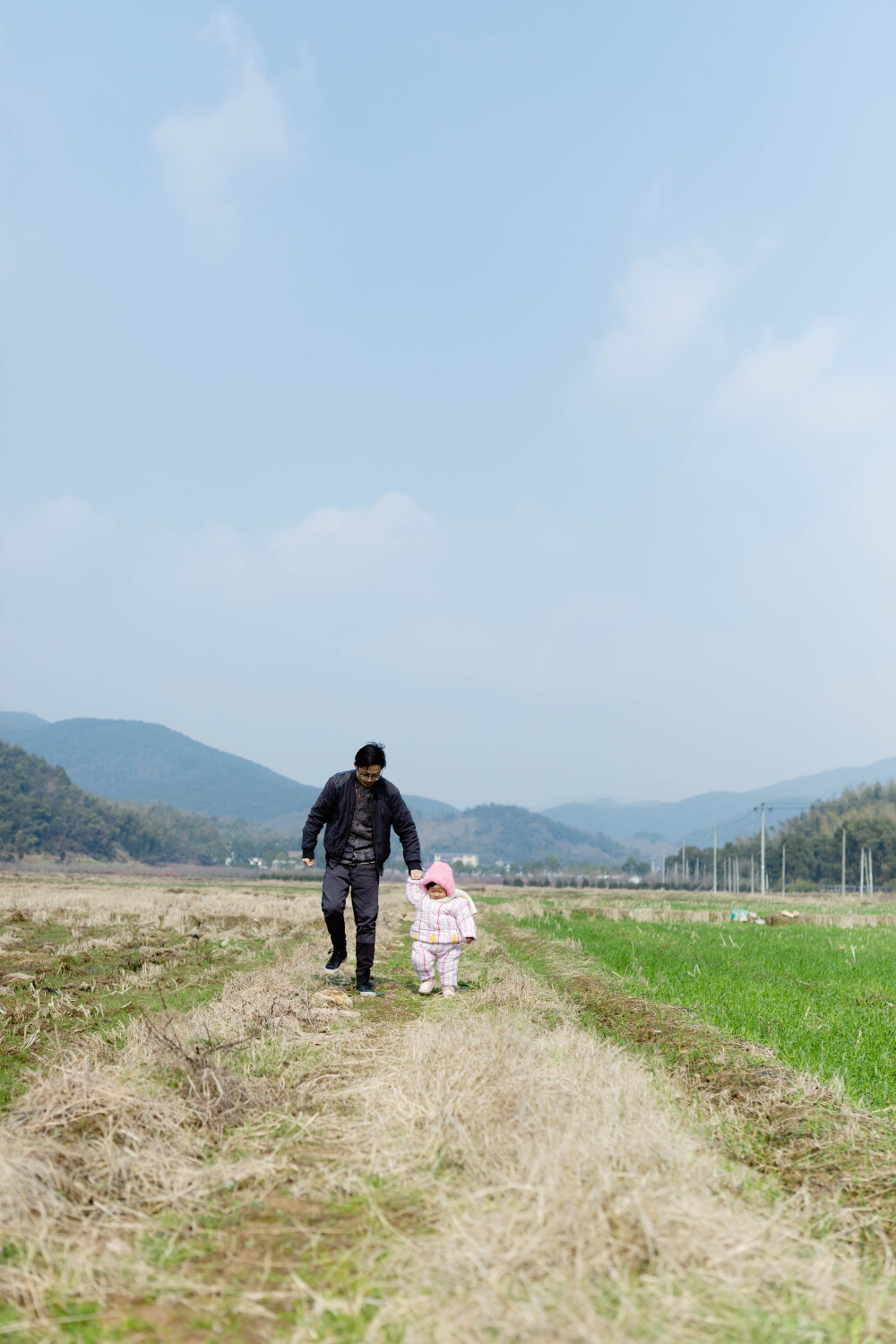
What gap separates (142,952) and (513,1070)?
9.66 meters

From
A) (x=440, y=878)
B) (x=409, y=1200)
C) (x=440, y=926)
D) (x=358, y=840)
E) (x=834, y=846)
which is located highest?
(x=358, y=840)

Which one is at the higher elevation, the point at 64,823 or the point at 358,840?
the point at 358,840

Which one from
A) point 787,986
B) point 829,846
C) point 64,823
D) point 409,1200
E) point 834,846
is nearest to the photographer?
point 409,1200

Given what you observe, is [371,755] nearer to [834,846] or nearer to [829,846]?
[834,846]

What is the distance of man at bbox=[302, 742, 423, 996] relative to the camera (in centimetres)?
921

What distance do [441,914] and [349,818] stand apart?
1.48 m

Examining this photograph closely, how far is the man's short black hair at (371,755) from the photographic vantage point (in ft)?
29.4

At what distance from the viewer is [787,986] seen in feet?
36.1

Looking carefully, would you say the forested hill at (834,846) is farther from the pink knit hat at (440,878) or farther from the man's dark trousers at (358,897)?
the man's dark trousers at (358,897)

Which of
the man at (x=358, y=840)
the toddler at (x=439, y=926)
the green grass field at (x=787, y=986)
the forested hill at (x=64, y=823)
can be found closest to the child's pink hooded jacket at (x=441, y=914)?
the toddler at (x=439, y=926)

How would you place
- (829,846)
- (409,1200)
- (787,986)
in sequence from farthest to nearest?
(829,846), (787,986), (409,1200)

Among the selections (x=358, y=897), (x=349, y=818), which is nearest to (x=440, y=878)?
(x=358, y=897)

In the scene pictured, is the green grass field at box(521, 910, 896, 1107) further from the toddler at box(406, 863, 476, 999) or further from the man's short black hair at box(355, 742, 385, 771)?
the man's short black hair at box(355, 742, 385, 771)

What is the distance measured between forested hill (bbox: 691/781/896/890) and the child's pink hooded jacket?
129250 millimetres
